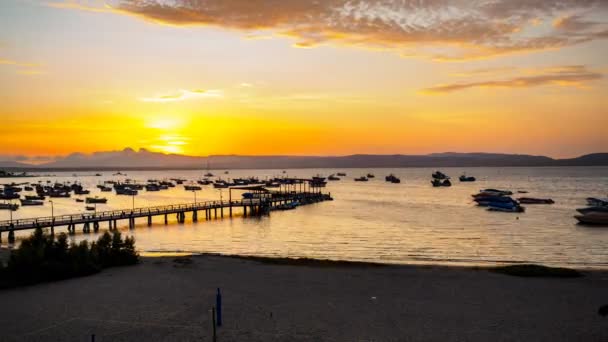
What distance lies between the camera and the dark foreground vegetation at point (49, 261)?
24.6m

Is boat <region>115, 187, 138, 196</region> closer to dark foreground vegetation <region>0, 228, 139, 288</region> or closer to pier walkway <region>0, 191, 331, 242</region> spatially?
pier walkway <region>0, 191, 331, 242</region>

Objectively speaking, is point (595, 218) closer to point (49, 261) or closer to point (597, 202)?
point (597, 202)

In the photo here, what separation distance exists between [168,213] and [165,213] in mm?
649

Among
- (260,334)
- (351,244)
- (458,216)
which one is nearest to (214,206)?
(351,244)

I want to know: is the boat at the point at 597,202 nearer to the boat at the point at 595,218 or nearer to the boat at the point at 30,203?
the boat at the point at 595,218

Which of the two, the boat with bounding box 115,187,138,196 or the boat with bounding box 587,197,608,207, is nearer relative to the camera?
the boat with bounding box 587,197,608,207

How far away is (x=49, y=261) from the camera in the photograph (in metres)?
25.7

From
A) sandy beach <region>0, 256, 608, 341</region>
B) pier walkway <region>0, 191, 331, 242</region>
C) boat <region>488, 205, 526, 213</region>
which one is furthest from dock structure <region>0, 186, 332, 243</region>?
boat <region>488, 205, 526, 213</region>

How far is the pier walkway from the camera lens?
50.4m

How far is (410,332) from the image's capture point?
→ 1748 cm

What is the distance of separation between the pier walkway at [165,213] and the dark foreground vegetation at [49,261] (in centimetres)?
1707

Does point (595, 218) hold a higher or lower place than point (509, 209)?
higher

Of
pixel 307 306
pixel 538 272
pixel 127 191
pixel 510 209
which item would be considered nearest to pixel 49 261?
pixel 307 306

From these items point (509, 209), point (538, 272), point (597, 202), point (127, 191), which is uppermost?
point (127, 191)
